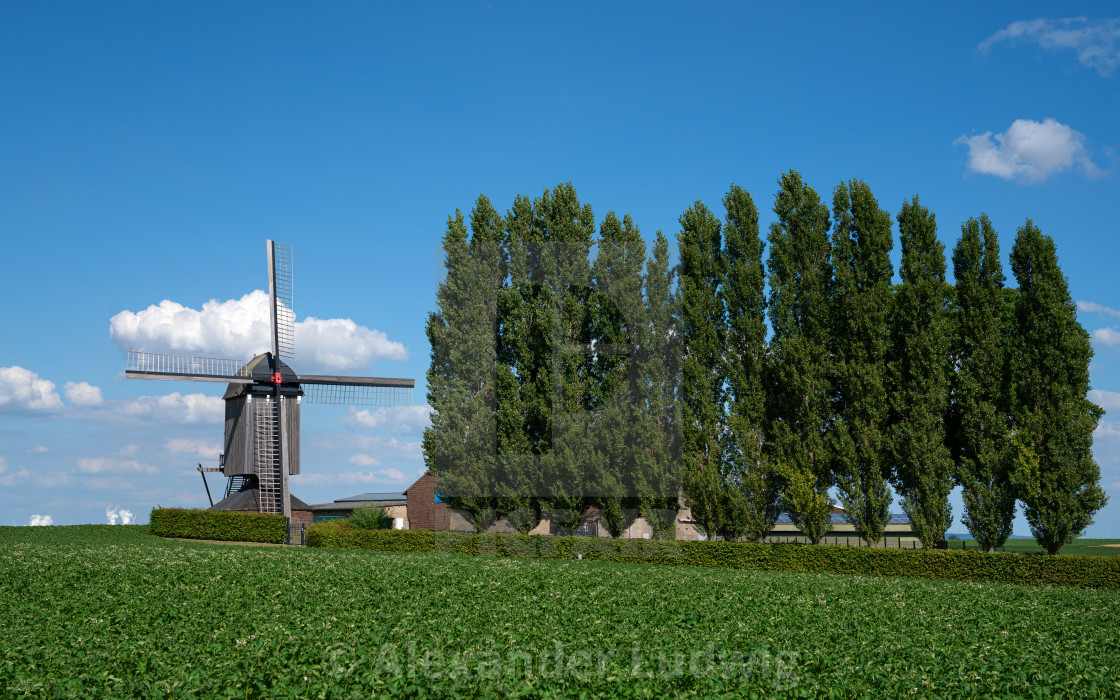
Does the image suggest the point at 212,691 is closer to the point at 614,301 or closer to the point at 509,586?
the point at 509,586

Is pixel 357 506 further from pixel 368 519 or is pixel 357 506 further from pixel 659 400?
pixel 659 400

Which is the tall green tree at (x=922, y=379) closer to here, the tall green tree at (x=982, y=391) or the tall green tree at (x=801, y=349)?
the tall green tree at (x=982, y=391)

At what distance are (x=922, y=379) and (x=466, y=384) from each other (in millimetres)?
21237

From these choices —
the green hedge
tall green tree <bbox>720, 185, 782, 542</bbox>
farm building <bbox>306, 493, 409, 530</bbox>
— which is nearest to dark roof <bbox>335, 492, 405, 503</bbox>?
farm building <bbox>306, 493, 409, 530</bbox>

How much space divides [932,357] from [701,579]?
56.8ft

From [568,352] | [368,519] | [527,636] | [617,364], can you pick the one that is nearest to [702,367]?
[617,364]

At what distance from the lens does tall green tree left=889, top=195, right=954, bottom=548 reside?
1271 inches

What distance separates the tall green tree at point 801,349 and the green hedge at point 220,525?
27520mm

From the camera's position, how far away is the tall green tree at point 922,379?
3228cm

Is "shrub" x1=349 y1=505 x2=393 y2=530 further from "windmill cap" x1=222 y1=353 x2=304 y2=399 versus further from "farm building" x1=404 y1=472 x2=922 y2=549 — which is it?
"windmill cap" x1=222 y1=353 x2=304 y2=399

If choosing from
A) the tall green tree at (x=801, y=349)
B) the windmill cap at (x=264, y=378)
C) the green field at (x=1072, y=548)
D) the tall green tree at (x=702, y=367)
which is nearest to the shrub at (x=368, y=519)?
the windmill cap at (x=264, y=378)

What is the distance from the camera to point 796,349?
1366 inches

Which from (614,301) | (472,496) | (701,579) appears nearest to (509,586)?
(701,579)

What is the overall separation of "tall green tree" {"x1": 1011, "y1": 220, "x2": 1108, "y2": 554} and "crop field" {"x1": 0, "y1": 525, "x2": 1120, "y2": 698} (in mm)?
8251
